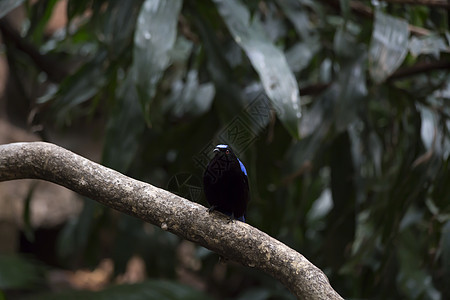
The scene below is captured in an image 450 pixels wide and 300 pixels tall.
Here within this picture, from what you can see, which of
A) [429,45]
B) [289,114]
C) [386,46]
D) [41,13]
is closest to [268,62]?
[289,114]

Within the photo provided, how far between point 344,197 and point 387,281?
0.39 meters

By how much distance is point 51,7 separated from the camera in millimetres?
2152

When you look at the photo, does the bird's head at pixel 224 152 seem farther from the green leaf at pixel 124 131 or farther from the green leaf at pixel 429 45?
the green leaf at pixel 429 45

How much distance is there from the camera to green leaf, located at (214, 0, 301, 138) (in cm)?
141

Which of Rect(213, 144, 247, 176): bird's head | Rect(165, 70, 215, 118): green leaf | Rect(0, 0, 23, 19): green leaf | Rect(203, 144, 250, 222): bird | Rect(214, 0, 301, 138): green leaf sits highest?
Rect(0, 0, 23, 19): green leaf

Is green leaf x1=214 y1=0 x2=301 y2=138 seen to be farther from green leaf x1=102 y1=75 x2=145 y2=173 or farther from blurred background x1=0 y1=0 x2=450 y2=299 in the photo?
green leaf x1=102 y1=75 x2=145 y2=173

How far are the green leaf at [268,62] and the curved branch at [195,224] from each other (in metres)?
0.69

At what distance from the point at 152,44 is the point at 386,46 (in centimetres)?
79

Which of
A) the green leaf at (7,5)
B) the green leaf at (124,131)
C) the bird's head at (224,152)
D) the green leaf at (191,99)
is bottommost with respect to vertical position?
the green leaf at (191,99)

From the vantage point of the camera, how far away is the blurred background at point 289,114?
160cm

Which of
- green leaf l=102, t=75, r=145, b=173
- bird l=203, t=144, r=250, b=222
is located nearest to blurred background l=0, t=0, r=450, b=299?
green leaf l=102, t=75, r=145, b=173

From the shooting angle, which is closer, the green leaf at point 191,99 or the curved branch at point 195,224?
the curved branch at point 195,224

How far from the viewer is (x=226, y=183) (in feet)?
2.44

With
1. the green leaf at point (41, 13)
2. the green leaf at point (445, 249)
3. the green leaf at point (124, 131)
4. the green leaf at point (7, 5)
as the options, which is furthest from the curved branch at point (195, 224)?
the green leaf at point (41, 13)
